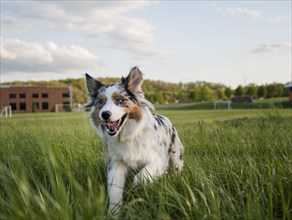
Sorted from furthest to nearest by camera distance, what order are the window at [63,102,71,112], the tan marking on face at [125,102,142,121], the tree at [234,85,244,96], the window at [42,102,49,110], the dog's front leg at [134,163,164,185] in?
the window at [42,102,49,110], the tree at [234,85,244,96], the window at [63,102,71,112], the tan marking on face at [125,102,142,121], the dog's front leg at [134,163,164,185]

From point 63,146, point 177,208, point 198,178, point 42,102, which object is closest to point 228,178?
point 198,178

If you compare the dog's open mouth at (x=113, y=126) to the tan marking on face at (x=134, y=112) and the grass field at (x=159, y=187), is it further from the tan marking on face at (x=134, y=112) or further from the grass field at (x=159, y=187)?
the grass field at (x=159, y=187)

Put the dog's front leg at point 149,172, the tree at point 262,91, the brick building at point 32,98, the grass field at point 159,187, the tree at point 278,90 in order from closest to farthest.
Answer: the grass field at point 159,187, the dog's front leg at point 149,172, the tree at point 278,90, the tree at point 262,91, the brick building at point 32,98

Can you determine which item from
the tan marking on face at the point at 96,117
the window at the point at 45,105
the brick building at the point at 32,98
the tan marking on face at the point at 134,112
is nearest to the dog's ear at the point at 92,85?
the tan marking on face at the point at 96,117

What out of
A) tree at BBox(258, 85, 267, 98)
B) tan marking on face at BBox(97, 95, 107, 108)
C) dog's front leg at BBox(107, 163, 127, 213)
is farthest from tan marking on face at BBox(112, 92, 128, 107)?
tree at BBox(258, 85, 267, 98)

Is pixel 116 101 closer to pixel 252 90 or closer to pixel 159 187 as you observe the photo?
pixel 159 187

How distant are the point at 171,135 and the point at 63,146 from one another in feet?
4.90

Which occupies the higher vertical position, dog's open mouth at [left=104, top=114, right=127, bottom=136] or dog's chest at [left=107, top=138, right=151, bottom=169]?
dog's open mouth at [left=104, top=114, right=127, bottom=136]

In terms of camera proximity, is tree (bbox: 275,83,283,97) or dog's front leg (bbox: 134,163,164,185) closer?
dog's front leg (bbox: 134,163,164,185)

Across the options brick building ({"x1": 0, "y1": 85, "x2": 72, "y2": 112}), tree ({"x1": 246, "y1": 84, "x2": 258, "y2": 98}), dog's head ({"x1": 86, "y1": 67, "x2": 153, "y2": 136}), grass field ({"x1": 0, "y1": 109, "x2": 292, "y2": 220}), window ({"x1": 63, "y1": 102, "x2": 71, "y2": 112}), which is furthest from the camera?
brick building ({"x1": 0, "y1": 85, "x2": 72, "y2": 112})

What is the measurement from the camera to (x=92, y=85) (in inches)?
161

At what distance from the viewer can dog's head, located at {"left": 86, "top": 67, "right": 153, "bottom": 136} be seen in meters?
3.69

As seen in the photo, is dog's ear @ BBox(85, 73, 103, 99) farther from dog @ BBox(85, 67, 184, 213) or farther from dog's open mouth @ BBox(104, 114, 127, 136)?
dog's open mouth @ BBox(104, 114, 127, 136)

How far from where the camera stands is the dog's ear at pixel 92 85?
4.07 metres
